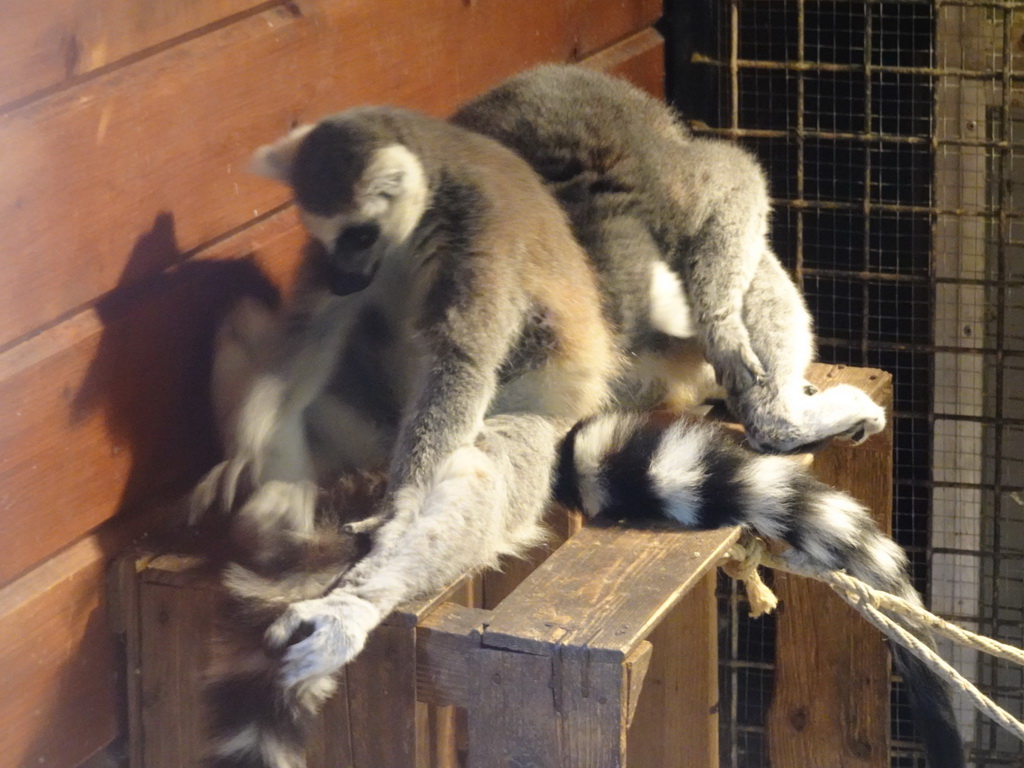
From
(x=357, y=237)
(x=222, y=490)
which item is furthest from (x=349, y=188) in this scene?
(x=222, y=490)

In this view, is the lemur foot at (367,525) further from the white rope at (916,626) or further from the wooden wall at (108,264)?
the white rope at (916,626)

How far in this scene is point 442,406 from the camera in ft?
5.88

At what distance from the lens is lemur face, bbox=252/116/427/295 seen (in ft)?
5.93

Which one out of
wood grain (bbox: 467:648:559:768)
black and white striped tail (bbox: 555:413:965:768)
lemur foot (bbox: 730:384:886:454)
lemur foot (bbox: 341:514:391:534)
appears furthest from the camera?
lemur foot (bbox: 730:384:886:454)

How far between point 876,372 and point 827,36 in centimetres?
108

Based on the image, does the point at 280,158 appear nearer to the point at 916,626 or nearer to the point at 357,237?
the point at 357,237

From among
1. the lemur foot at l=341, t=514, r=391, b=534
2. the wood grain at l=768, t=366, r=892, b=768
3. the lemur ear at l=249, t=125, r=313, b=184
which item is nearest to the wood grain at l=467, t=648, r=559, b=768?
the lemur foot at l=341, t=514, r=391, b=534

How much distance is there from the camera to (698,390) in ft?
7.70

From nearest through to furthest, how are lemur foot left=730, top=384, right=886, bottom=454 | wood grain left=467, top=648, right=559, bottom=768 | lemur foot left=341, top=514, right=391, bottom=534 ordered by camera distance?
1. wood grain left=467, top=648, right=559, bottom=768
2. lemur foot left=341, top=514, right=391, bottom=534
3. lemur foot left=730, top=384, right=886, bottom=454

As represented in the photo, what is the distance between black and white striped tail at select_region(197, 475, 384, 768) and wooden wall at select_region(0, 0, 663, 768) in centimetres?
20

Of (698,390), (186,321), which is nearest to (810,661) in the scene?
(698,390)

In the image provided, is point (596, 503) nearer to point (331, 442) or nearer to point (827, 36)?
point (331, 442)

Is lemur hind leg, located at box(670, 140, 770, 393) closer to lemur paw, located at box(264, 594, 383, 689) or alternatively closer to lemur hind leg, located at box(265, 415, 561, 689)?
lemur hind leg, located at box(265, 415, 561, 689)

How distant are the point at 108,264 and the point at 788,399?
3.48 ft
